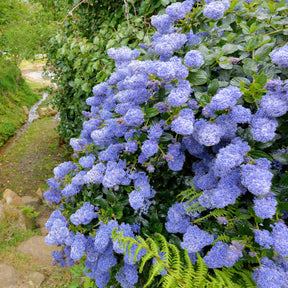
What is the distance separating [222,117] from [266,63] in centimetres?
36

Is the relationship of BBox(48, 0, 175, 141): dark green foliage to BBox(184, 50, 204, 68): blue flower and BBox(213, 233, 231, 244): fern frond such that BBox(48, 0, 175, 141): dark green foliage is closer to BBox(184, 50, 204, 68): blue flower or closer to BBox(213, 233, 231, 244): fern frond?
BBox(184, 50, 204, 68): blue flower

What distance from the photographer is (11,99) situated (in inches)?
392

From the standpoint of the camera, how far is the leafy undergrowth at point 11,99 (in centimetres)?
795

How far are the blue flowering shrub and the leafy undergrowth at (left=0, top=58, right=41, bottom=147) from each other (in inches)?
289

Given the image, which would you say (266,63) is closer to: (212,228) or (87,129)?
(212,228)

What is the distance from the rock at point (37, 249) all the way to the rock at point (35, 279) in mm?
262

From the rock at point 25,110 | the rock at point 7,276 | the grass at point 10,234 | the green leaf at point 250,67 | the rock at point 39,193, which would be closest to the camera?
the green leaf at point 250,67

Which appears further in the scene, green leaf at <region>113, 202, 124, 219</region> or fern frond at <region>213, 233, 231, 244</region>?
green leaf at <region>113, 202, 124, 219</region>

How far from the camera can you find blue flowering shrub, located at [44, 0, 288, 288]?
0.90m

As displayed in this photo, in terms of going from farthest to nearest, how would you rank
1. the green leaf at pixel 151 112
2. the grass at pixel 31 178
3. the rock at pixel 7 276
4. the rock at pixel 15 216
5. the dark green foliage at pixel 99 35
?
1. the rock at pixel 15 216
2. the grass at pixel 31 178
3. the rock at pixel 7 276
4. the dark green foliage at pixel 99 35
5. the green leaf at pixel 151 112

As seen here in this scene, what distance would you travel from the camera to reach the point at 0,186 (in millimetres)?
5207

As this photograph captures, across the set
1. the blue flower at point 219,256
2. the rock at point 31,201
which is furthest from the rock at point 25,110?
the blue flower at point 219,256

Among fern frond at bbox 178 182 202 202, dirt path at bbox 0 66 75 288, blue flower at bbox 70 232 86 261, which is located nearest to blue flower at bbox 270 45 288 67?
fern frond at bbox 178 182 202 202

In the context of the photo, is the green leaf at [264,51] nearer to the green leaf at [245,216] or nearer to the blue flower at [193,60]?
the blue flower at [193,60]
